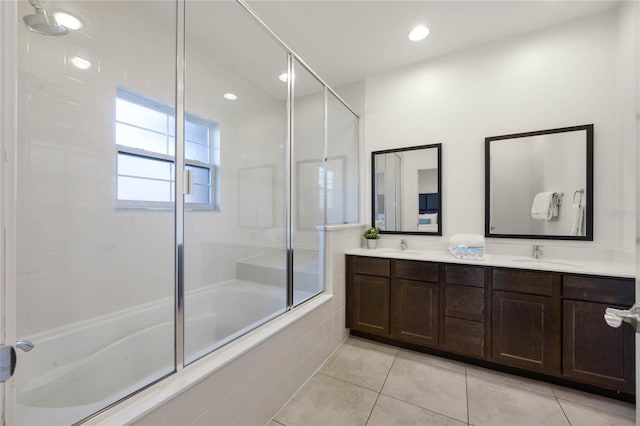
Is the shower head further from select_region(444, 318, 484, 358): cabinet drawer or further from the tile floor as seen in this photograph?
select_region(444, 318, 484, 358): cabinet drawer

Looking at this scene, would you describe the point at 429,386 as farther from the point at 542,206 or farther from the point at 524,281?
the point at 542,206

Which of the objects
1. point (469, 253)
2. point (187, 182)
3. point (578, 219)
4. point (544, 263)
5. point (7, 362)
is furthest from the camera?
point (469, 253)

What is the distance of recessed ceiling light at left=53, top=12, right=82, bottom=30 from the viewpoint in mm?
1540

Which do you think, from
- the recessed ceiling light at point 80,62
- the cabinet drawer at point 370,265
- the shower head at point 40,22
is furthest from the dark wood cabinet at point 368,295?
the shower head at point 40,22

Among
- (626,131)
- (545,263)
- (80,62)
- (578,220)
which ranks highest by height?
(80,62)

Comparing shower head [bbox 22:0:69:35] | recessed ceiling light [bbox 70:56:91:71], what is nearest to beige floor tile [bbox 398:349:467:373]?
recessed ceiling light [bbox 70:56:91:71]

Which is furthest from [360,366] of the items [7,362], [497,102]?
[497,102]

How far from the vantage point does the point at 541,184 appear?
2.25m

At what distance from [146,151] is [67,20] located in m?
0.83

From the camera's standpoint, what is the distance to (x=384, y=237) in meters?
2.94

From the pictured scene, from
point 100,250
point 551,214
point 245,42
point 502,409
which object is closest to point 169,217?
point 100,250

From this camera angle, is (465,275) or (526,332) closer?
(526,332)

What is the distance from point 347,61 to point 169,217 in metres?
2.30

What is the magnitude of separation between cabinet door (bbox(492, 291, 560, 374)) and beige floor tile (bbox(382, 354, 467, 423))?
395 mm
